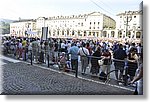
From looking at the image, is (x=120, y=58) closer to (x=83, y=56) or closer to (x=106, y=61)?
(x=106, y=61)

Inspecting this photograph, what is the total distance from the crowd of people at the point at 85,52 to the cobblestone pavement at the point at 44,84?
0.29m

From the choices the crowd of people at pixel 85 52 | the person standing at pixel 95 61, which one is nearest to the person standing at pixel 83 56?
the crowd of people at pixel 85 52

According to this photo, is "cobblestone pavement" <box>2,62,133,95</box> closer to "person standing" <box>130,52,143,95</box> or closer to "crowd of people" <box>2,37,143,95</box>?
"person standing" <box>130,52,143,95</box>

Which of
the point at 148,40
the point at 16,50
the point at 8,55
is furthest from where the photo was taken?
the point at 16,50

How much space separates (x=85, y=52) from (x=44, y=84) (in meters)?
0.86

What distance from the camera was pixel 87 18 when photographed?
510 cm

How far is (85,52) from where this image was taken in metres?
5.55

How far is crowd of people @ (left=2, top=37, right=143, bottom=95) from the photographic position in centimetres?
512

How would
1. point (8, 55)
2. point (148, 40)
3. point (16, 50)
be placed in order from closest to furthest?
1. point (148, 40)
2. point (8, 55)
3. point (16, 50)

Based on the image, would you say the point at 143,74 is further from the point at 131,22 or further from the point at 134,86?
the point at 131,22

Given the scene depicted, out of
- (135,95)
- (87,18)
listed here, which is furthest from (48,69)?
(135,95)

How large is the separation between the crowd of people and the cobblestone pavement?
0.94 feet

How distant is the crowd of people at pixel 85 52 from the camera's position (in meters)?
5.12

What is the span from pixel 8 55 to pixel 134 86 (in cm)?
178
